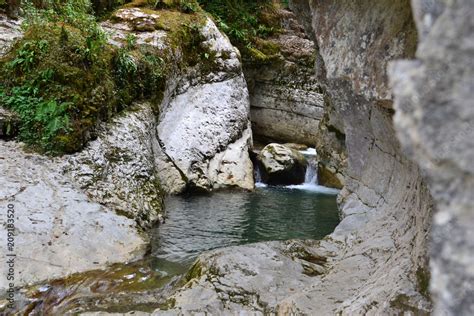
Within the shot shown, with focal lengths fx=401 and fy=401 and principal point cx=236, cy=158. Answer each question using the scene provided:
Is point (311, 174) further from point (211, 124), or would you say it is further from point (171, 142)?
point (171, 142)

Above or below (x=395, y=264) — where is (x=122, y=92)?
above

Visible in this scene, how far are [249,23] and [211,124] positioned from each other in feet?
24.4

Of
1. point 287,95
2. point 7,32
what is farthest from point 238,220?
point 287,95

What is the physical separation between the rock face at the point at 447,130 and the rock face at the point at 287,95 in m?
16.2

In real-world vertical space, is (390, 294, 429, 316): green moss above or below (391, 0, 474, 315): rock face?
below

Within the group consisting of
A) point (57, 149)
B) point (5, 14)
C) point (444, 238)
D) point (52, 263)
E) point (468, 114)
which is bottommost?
point (52, 263)

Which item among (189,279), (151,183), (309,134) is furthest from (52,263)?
(309,134)

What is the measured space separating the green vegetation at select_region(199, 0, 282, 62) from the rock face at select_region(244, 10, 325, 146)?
19.1 inches

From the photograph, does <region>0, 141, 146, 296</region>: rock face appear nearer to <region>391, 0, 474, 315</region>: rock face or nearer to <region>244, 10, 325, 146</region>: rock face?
<region>391, 0, 474, 315</region>: rock face

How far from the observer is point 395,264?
3166 millimetres

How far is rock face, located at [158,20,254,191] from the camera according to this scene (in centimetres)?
1102

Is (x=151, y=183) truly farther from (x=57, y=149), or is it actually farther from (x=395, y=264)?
(x=395, y=264)

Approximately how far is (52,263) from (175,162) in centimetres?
597

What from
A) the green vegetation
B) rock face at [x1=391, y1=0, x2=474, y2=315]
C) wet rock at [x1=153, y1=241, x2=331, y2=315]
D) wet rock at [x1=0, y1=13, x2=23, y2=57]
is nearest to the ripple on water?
wet rock at [x1=153, y1=241, x2=331, y2=315]
